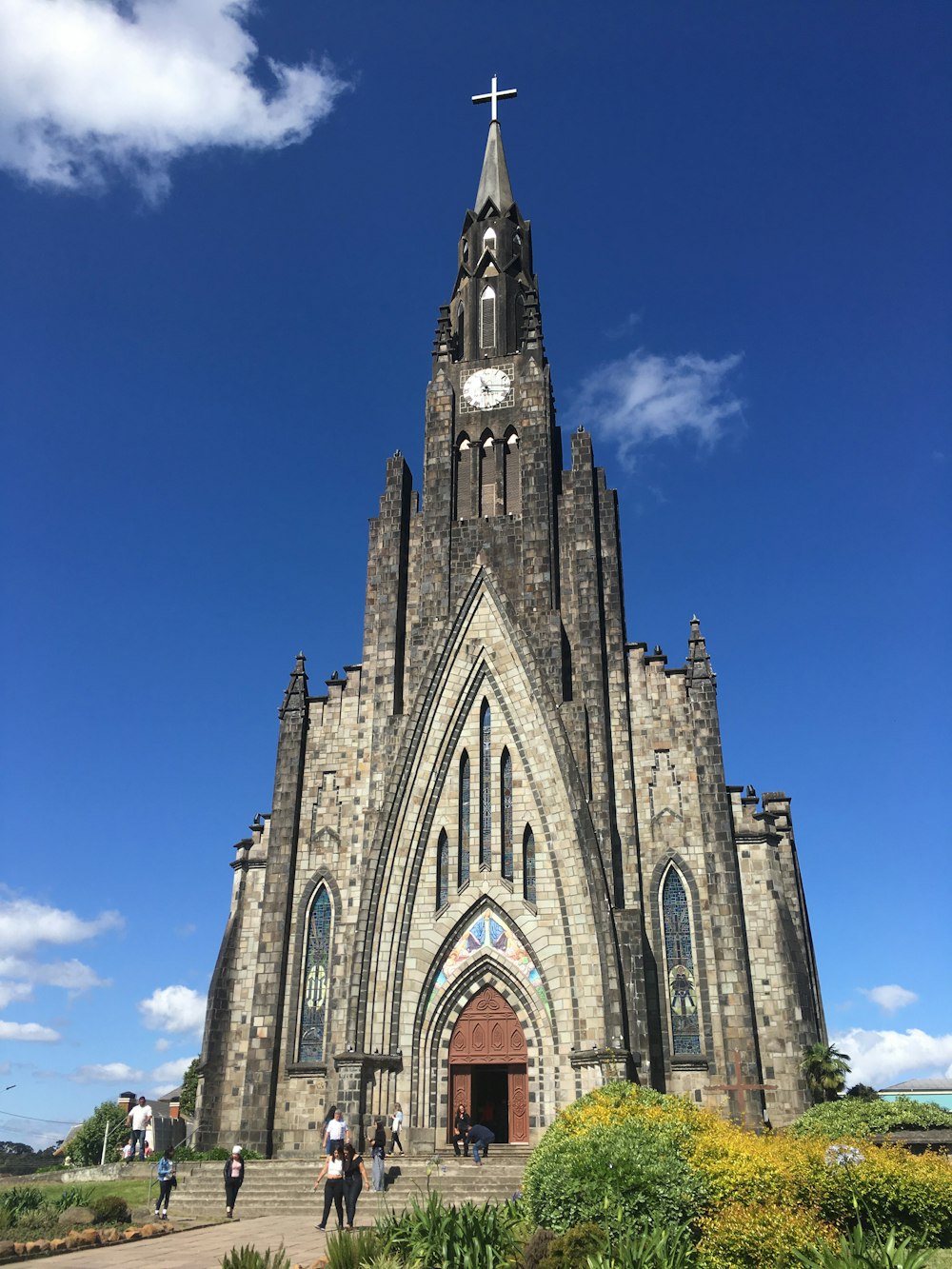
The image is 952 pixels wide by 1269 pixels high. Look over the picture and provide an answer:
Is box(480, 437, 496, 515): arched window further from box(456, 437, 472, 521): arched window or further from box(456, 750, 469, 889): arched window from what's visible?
box(456, 750, 469, 889): arched window

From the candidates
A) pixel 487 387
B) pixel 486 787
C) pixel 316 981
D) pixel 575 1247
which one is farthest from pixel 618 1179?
pixel 487 387

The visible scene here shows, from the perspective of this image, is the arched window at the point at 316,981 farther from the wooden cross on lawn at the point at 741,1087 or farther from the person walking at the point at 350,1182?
the wooden cross on lawn at the point at 741,1087

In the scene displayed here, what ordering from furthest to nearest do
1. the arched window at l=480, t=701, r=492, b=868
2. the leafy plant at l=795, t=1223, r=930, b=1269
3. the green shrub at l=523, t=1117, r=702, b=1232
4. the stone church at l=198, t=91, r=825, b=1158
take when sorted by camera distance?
the arched window at l=480, t=701, r=492, b=868, the stone church at l=198, t=91, r=825, b=1158, the green shrub at l=523, t=1117, r=702, b=1232, the leafy plant at l=795, t=1223, r=930, b=1269

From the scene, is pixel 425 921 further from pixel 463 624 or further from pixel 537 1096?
pixel 463 624

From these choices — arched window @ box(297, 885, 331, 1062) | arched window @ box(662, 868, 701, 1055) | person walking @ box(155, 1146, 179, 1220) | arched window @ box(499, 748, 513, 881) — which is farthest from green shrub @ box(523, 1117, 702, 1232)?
arched window @ box(297, 885, 331, 1062)

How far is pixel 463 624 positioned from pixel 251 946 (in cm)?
1244

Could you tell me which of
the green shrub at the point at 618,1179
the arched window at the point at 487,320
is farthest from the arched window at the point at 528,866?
the arched window at the point at 487,320

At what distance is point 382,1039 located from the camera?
28.6 metres

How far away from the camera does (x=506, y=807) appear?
101ft

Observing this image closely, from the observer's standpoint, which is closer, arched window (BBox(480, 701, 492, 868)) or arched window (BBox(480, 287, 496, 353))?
arched window (BBox(480, 701, 492, 868))

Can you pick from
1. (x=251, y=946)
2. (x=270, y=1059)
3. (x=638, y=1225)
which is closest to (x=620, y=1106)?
(x=638, y=1225)

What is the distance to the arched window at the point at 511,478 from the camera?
35.8 m

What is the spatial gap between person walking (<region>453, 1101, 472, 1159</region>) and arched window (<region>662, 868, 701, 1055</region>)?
616 centimetres

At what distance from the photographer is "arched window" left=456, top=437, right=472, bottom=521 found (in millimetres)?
36062
